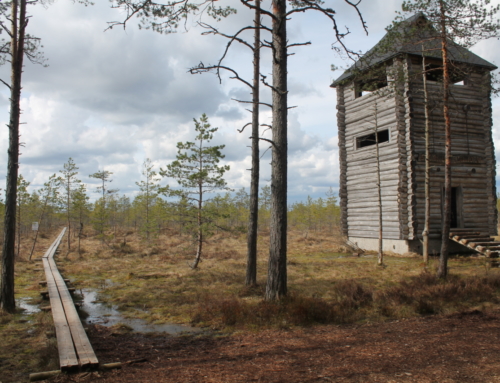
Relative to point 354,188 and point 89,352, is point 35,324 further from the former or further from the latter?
point 354,188

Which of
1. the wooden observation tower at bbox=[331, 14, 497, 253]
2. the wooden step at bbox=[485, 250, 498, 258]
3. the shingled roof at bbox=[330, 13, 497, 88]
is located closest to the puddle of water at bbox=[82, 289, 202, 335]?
the shingled roof at bbox=[330, 13, 497, 88]

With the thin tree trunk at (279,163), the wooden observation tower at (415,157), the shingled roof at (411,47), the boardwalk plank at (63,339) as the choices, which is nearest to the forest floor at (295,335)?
the boardwalk plank at (63,339)

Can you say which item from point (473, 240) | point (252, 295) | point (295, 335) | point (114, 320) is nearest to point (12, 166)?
point (114, 320)

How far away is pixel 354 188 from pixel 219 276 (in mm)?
10854

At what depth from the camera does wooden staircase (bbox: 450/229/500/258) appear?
16.5 metres

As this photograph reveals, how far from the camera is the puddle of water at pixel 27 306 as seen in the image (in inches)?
378

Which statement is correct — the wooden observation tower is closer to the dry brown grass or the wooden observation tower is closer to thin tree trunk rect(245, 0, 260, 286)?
the dry brown grass

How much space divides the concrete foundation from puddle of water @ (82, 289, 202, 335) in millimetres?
14363

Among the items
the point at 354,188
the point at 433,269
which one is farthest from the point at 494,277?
the point at 354,188

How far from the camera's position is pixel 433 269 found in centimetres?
1459

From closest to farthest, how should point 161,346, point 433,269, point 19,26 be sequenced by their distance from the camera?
point 161,346 → point 19,26 → point 433,269

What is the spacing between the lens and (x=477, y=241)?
1784 centimetres

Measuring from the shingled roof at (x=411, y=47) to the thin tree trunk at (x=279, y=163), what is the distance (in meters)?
2.18

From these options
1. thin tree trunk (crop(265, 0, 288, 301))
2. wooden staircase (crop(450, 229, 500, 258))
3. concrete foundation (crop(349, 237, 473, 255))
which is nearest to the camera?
thin tree trunk (crop(265, 0, 288, 301))
